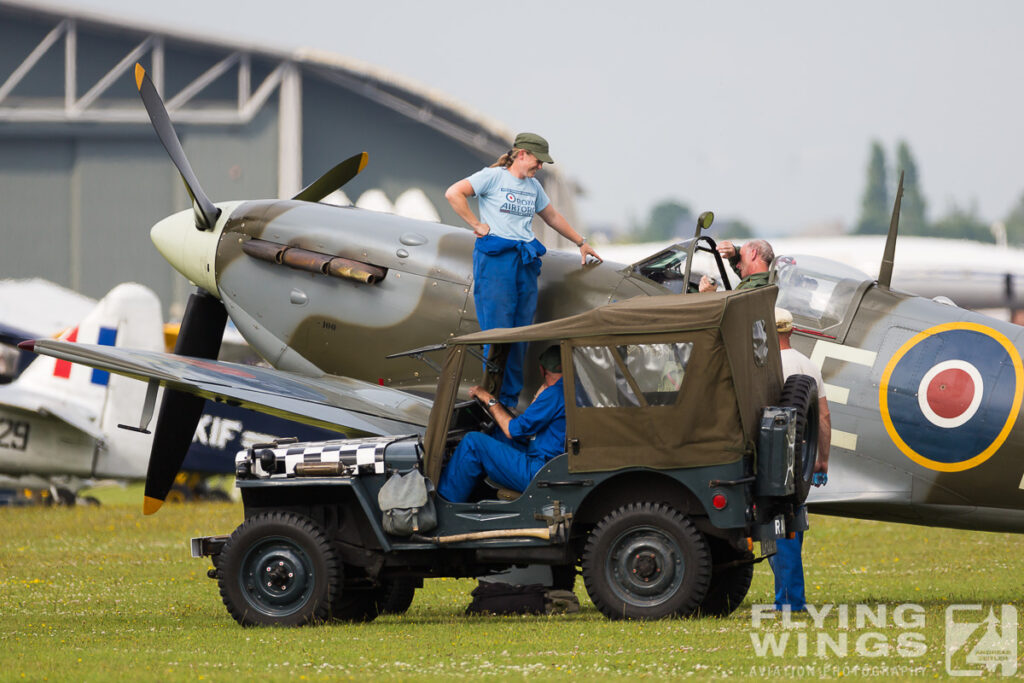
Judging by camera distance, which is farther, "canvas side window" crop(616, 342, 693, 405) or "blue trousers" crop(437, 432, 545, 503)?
"blue trousers" crop(437, 432, 545, 503)

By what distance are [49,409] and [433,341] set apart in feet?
37.6

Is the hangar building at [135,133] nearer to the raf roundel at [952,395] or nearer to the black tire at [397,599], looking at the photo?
the black tire at [397,599]

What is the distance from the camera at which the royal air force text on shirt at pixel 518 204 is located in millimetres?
9266

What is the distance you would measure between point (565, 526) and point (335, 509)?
146 cm

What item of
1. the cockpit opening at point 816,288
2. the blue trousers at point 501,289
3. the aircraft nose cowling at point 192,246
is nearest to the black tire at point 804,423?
the cockpit opening at point 816,288

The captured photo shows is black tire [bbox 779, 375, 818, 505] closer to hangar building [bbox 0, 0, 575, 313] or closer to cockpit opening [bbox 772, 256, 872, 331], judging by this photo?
cockpit opening [bbox 772, 256, 872, 331]

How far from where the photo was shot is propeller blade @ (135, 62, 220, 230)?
11.0m

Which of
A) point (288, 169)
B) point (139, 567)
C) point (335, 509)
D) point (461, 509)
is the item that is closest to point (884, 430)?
point (461, 509)

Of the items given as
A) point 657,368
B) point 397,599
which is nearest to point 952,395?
point 657,368

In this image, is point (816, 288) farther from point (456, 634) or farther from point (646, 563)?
point (456, 634)

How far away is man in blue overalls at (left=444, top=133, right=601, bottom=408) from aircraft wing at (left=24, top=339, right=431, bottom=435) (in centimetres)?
92

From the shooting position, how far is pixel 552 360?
8062mm

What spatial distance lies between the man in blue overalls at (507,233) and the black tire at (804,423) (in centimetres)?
197

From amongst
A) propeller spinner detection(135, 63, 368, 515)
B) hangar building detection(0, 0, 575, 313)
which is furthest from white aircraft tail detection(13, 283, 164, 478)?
hangar building detection(0, 0, 575, 313)
